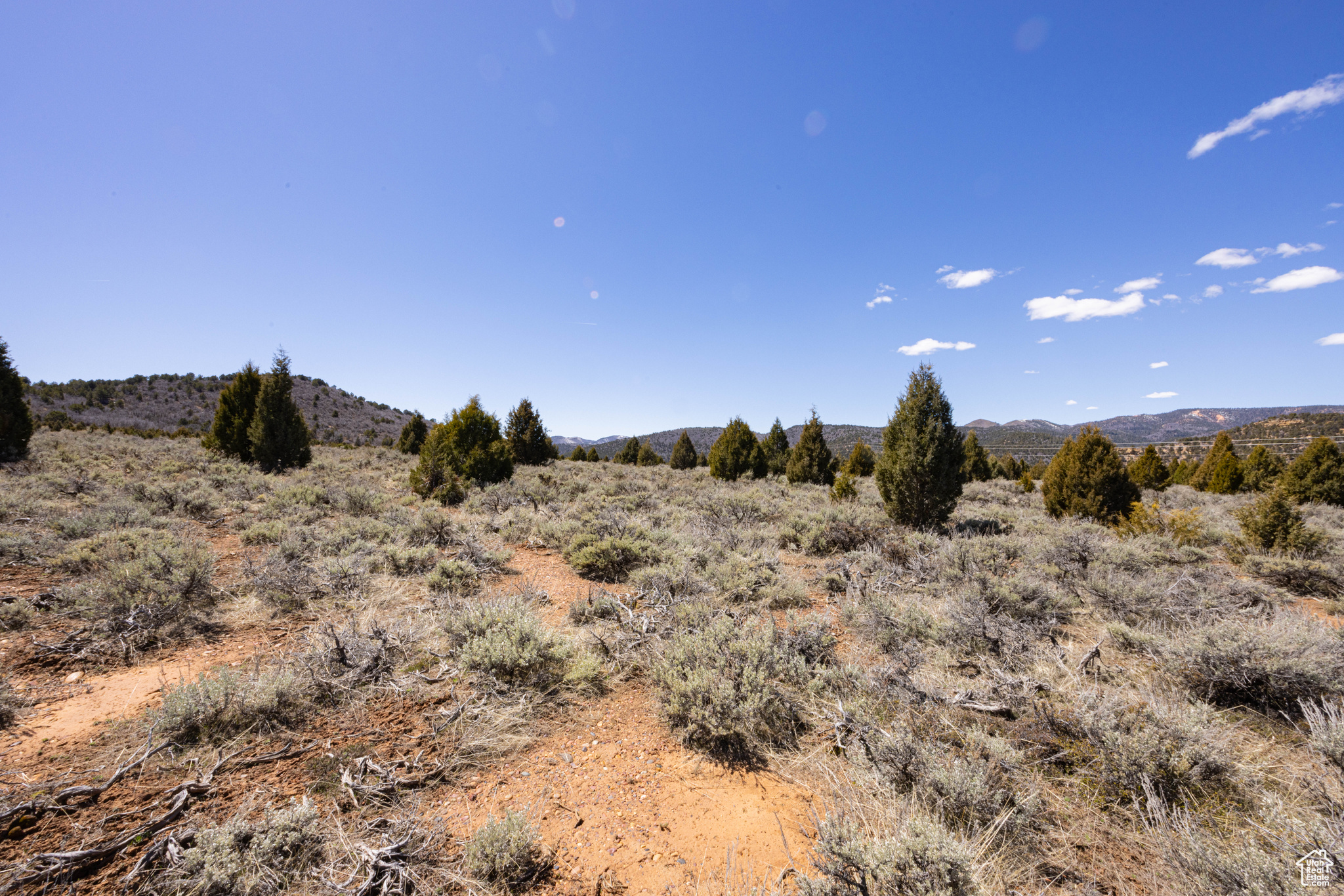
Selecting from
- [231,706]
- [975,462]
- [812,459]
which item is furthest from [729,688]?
[975,462]

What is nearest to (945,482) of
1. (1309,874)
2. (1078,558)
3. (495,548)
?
(1078,558)

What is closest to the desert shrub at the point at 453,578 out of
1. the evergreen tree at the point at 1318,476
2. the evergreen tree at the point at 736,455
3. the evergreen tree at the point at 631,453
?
the evergreen tree at the point at 736,455

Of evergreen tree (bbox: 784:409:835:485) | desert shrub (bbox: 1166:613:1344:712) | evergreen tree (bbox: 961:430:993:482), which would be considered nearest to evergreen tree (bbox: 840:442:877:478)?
evergreen tree (bbox: 784:409:835:485)

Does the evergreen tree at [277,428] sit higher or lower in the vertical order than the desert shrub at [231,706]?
higher

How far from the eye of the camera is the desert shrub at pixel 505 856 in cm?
225

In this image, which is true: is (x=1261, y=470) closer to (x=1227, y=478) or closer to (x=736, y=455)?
(x=1227, y=478)

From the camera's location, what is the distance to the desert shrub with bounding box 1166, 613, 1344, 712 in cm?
335

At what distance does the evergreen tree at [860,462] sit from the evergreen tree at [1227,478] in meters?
12.6

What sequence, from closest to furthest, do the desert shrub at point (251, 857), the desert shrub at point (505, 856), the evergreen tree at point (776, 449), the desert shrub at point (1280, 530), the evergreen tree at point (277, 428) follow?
the desert shrub at point (251, 857), the desert shrub at point (505, 856), the desert shrub at point (1280, 530), the evergreen tree at point (277, 428), the evergreen tree at point (776, 449)

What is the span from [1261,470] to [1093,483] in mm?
14517

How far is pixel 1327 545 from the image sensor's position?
7.44 m

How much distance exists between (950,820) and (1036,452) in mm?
77099

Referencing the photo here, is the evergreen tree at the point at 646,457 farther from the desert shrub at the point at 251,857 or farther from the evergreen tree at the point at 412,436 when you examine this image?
the desert shrub at the point at 251,857

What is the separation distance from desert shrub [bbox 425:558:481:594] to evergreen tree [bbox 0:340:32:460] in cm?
1744
